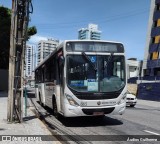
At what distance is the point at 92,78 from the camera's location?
13398mm

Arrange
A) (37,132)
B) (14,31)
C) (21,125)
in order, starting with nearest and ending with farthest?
(37,132)
(21,125)
(14,31)

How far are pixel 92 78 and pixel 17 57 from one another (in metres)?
2.93

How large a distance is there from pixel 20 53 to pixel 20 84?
3.81 ft

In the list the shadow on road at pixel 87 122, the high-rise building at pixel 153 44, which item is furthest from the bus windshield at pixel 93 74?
the high-rise building at pixel 153 44

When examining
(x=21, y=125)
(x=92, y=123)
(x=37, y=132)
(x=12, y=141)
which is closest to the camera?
(x=12, y=141)

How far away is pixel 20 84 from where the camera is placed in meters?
14.0

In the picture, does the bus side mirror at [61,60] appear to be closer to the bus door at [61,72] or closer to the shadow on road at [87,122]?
the bus door at [61,72]

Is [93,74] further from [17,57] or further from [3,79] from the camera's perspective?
[3,79]

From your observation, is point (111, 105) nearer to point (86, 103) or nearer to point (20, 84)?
point (86, 103)

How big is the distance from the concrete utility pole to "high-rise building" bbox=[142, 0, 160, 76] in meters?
49.7

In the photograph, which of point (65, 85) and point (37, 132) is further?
point (65, 85)

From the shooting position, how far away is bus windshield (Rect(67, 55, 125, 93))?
43.8 ft

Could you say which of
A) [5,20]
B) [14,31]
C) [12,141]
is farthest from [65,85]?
[5,20]

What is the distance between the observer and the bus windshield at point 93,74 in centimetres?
1335
